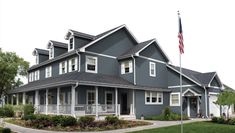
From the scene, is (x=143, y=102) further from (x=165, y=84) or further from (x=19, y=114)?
(x=19, y=114)

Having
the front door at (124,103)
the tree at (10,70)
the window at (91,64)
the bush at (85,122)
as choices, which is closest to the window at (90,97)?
the window at (91,64)

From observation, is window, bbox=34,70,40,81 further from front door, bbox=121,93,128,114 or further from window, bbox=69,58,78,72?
front door, bbox=121,93,128,114

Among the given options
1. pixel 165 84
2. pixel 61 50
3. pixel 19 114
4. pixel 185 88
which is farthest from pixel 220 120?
pixel 19 114

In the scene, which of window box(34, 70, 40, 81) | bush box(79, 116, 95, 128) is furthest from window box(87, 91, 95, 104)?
window box(34, 70, 40, 81)

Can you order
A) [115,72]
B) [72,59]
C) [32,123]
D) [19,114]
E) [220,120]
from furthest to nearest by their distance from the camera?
[19,114] < [115,72] < [72,59] < [220,120] < [32,123]

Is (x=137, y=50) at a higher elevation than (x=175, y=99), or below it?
higher

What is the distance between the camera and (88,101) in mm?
25750

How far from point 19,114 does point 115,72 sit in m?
12.5

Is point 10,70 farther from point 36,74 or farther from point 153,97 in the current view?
point 153,97

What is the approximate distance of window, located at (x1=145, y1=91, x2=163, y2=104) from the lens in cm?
2911

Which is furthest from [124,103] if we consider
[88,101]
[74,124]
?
[74,124]

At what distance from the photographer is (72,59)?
89.1 ft

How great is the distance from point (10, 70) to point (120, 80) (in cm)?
2666

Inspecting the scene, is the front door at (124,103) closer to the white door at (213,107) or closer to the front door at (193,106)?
the front door at (193,106)
